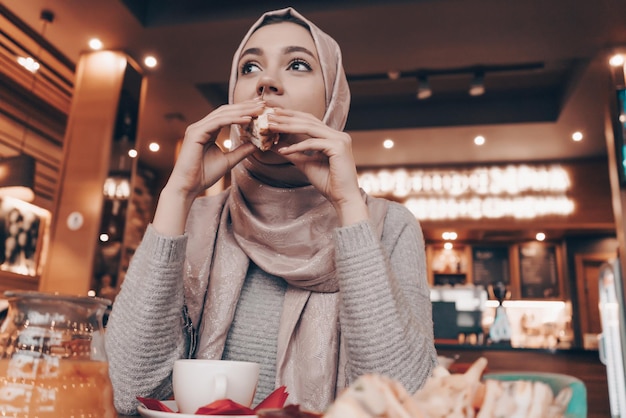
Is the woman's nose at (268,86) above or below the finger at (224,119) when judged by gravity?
above

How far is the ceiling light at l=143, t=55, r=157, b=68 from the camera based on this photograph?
4223 mm

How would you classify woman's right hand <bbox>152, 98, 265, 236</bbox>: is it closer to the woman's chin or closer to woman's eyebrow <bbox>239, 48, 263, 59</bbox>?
the woman's chin

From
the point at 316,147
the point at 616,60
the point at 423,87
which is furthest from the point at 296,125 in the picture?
the point at 616,60

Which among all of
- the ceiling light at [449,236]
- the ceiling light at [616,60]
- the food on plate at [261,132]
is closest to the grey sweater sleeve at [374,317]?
the food on plate at [261,132]

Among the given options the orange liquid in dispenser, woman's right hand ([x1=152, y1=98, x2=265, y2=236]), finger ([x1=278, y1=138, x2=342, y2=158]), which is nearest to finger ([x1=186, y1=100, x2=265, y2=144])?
woman's right hand ([x1=152, y1=98, x2=265, y2=236])

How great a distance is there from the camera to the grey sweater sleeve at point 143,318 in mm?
998

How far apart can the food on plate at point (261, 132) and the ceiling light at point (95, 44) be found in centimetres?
347

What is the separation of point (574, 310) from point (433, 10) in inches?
177

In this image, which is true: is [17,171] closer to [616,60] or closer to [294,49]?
[294,49]

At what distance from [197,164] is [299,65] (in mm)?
377

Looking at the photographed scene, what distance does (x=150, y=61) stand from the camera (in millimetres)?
4266

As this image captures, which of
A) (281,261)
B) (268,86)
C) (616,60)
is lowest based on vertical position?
(281,261)

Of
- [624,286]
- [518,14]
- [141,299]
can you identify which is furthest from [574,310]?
[141,299]

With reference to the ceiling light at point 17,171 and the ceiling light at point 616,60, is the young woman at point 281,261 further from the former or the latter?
the ceiling light at point 616,60
